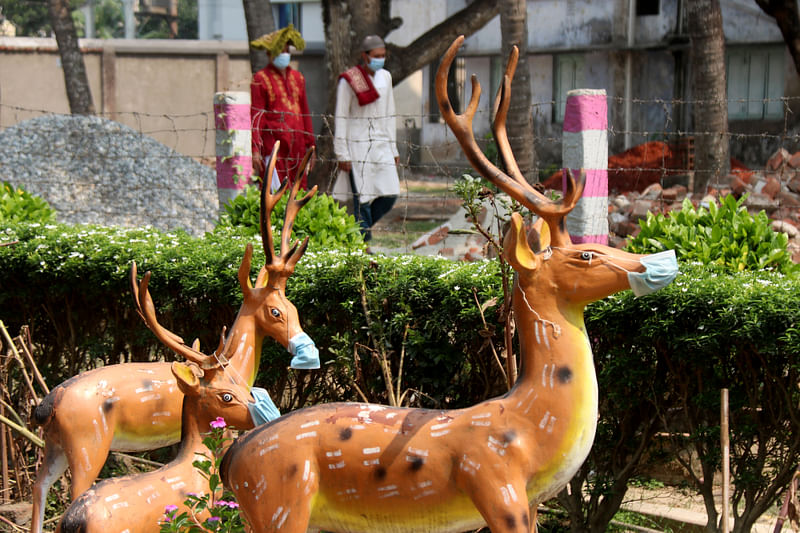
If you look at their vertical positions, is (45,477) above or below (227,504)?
below

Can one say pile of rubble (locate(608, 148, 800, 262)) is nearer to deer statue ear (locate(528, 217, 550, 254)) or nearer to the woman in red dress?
the woman in red dress

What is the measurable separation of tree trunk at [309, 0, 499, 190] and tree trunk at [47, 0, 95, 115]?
27.7ft

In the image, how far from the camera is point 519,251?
312 centimetres

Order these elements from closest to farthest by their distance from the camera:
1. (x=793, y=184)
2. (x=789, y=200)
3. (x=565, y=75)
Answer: (x=789, y=200), (x=793, y=184), (x=565, y=75)

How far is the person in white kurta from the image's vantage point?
9141mm

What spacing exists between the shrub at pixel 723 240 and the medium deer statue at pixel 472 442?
2.24 metres

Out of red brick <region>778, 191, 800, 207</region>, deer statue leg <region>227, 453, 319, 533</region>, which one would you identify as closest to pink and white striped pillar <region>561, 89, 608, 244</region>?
deer statue leg <region>227, 453, 319, 533</region>

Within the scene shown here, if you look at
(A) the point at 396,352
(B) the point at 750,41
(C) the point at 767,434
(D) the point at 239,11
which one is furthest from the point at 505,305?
(D) the point at 239,11

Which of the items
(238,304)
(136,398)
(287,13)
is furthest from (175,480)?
(287,13)

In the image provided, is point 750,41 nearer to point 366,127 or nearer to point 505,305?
point 366,127

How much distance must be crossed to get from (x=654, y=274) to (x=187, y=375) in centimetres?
168

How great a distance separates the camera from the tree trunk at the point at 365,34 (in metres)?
13.2

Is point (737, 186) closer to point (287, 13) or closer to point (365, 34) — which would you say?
point (365, 34)

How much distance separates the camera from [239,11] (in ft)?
108
